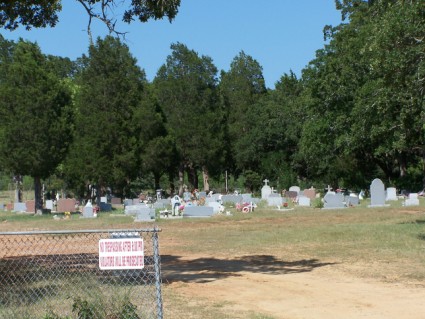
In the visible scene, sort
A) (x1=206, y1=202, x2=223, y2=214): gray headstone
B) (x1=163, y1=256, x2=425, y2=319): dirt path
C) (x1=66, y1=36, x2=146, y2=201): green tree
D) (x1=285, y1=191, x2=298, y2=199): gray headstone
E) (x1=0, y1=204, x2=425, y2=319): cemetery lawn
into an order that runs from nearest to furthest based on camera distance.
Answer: (x1=163, y1=256, x2=425, y2=319): dirt path, (x1=0, y1=204, x2=425, y2=319): cemetery lawn, (x1=206, y1=202, x2=223, y2=214): gray headstone, (x1=285, y1=191, x2=298, y2=199): gray headstone, (x1=66, y1=36, x2=146, y2=201): green tree

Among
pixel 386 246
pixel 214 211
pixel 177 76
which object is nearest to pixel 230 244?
pixel 386 246

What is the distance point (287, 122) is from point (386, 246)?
49.2m

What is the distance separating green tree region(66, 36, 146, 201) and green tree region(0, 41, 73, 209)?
8.79 meters

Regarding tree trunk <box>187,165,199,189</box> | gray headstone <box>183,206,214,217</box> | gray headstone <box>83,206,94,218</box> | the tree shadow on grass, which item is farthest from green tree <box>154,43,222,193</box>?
the tree shadow on grass

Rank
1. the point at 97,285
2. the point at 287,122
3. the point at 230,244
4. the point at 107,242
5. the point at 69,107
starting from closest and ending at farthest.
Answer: the point at 107,242, the point at 97,285, the point at 230,244, the point at 69,107, the point at 287,122

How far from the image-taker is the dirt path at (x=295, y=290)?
33.9ft

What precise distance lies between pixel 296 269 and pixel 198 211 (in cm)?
1976

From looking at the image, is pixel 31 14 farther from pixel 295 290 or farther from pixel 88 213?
pixel 88 213

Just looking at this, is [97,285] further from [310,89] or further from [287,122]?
[287,122]

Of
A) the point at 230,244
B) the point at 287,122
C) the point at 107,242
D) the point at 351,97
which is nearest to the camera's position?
the point at 107,242

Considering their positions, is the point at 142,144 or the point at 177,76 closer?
the point at 142,144

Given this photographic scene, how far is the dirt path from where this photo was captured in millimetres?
10336

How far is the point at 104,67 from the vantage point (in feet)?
190

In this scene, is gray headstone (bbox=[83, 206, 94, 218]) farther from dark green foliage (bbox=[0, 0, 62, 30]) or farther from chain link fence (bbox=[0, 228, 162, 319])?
dark green foliage (bbox=[0, 0, 62, 30])
